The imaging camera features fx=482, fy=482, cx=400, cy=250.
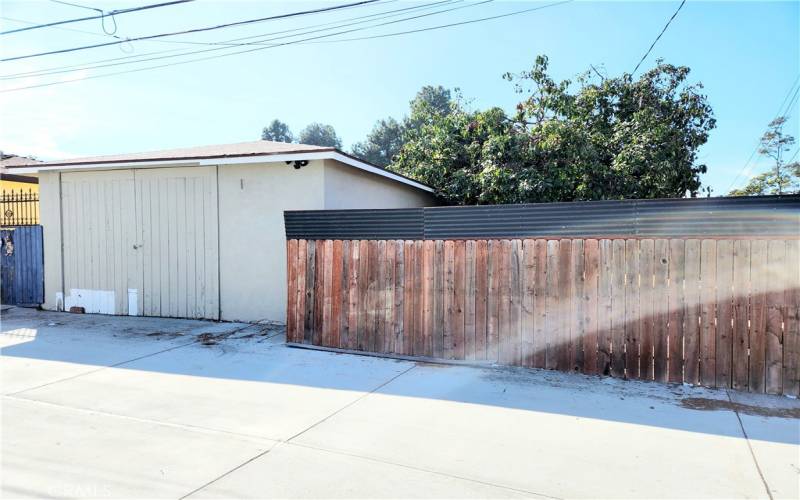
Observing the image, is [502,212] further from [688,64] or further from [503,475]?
[688,64]

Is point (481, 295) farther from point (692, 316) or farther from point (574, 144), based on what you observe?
point (574, 144)

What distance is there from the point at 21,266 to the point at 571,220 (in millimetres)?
11167

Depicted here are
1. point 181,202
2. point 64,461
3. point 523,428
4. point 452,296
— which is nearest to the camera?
point 64,461

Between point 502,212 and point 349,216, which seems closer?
point 502,212

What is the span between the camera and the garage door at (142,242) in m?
8.72

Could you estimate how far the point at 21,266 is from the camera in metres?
10.3

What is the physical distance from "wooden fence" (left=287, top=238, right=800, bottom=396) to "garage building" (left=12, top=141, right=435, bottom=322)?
5.62 feet

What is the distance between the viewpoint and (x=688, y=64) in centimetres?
1321

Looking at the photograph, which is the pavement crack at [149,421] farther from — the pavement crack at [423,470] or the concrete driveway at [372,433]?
the pavement crack at [423,470]

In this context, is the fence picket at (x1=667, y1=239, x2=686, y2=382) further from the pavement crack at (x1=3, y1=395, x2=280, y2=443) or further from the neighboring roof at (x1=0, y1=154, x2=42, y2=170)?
the neighboring roof at (x1=0, y1=154, x2=42, y2=170)

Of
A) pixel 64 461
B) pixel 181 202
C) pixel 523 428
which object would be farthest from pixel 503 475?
pixel 181 202

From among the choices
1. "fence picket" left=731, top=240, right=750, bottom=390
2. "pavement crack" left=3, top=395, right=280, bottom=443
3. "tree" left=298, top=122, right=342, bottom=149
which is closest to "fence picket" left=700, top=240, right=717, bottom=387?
"fence picket" left=731, top=240, right=750, bottom=390

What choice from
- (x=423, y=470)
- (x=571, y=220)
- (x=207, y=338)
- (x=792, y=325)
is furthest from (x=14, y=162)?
(x=792, y=325)

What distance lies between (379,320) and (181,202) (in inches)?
194
